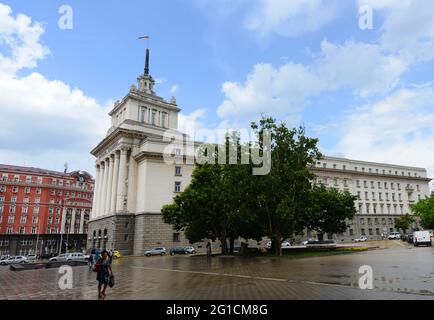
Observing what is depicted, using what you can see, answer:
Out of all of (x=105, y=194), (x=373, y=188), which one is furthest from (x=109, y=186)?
(x=373, y=188)

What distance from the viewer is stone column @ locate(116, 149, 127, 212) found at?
217ft

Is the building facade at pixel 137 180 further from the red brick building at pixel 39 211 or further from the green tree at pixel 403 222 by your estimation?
the green tree at pixel 403 222

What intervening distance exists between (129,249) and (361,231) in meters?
64.3

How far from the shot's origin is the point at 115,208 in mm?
67375

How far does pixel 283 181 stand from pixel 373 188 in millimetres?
74356

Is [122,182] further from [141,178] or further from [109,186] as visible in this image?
[109,186]

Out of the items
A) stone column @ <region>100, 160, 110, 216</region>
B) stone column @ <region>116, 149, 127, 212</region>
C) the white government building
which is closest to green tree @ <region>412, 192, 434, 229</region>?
the white government building

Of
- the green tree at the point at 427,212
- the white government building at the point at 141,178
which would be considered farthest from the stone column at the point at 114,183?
the green tree at the point at 427,212

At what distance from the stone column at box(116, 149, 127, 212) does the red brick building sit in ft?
88.7

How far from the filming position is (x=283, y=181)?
37781 millimetres

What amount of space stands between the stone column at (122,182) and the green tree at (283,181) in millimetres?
34673

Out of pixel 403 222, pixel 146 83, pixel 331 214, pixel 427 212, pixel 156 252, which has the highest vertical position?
pixel 146 83

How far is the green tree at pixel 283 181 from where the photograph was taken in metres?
37.0
